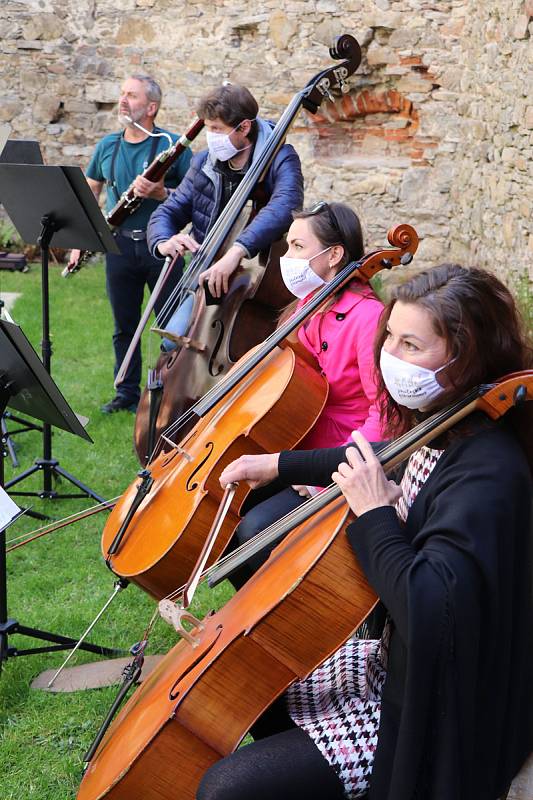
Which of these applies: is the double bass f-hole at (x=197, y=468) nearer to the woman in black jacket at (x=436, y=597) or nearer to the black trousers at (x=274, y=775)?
the woman in black jacket at (x=436, y=597)

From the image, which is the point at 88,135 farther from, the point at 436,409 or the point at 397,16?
the point at 436,409

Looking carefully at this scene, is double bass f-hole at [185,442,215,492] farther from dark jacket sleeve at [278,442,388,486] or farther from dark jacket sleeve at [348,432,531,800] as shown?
dark jacket sleeve at [348,432,531,800]

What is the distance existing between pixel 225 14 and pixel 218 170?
521cm

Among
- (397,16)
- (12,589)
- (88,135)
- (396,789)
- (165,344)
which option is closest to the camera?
(396,789)

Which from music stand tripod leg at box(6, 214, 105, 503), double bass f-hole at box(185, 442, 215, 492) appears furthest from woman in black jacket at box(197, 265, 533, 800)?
music stand tripod leg at box(6, 214, 105, 503)

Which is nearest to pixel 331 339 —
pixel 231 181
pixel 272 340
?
pixel 272 340

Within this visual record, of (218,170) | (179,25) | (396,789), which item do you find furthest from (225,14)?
(396,789)

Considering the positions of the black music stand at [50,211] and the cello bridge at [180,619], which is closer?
the cello bridge at [180,619]

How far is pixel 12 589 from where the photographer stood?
369 cm

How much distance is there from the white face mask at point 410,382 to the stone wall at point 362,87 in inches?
161

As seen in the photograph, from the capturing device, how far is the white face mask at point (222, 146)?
13.3 feet

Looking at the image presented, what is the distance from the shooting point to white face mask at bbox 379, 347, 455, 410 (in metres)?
1.88

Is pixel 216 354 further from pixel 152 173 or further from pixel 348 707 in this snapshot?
pixel 348 707

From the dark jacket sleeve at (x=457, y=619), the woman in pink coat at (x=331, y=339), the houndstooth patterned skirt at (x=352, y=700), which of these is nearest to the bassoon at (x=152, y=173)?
the woman in pink coat at (x=331, y=339)
